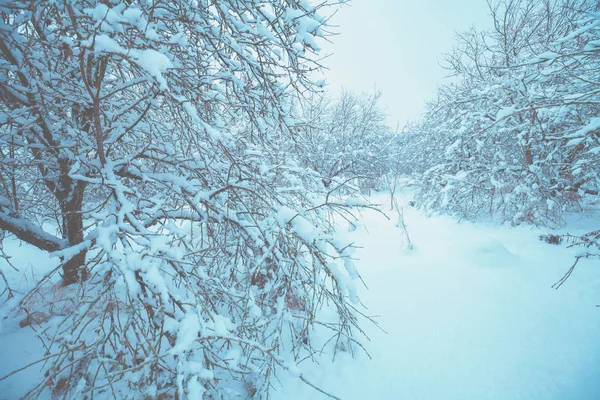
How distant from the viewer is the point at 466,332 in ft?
10.9

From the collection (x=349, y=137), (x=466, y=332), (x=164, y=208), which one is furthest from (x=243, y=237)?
(x=349, y=137)

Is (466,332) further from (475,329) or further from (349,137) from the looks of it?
(349,137)

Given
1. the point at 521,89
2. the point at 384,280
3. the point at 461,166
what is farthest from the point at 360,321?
the point at 461,166

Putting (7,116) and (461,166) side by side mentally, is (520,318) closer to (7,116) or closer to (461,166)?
(461,166)

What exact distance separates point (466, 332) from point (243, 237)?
11.2 ft

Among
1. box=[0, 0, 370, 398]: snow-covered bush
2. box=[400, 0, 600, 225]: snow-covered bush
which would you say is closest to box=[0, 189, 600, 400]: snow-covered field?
box=[0, 0, 370, 398]: snow-covered bush

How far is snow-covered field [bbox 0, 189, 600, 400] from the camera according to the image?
2580mm

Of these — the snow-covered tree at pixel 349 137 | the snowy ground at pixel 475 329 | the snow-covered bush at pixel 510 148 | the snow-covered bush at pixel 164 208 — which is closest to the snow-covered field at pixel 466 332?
the snowy ground at pixel 475 329

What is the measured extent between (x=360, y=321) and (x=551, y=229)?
19.6 feet

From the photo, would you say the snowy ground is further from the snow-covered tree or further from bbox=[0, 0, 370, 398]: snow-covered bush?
the snow-covered tree

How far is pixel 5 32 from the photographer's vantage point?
1.68 meters

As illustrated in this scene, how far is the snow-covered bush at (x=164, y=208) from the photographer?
120 centimetres

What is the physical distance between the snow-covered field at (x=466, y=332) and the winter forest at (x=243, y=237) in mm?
23

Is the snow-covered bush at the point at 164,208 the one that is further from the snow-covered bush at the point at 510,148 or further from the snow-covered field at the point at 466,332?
the snow-covered bush at the point at 510,148
